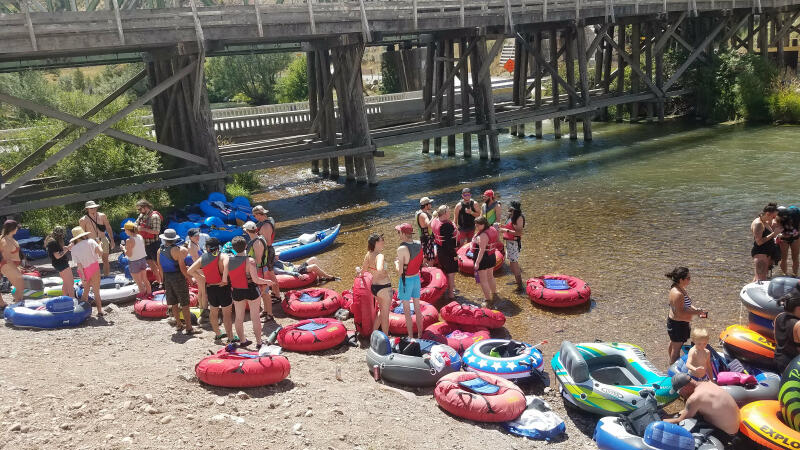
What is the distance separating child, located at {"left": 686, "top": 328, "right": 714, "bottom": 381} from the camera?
6680 mm

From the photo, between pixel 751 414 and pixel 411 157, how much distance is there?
19611mm

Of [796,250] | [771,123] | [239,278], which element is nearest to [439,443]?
[239,278]

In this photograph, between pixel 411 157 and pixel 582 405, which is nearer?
pixel 582 405

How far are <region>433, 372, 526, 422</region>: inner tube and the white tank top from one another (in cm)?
536

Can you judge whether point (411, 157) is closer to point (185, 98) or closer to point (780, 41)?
point (185, 98)

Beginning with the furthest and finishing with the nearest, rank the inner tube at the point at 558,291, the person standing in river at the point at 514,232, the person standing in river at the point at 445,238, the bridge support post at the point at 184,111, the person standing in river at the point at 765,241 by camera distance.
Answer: the bridge support post at the point at 184,111
the person standing in river at the point at 514,232
the person standing in river at the point at 445,238
the inner tube at the point at 558,291
the person standing in river at the point at 765,241

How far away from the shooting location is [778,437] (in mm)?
6074

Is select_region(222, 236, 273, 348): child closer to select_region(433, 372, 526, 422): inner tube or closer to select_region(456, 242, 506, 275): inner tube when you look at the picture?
select_region(433, 372, 526, 422): inner tube

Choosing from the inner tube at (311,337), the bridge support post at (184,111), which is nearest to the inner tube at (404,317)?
the inner tube at (311,337)

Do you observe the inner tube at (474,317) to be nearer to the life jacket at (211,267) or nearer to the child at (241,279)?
the child at (241,279)

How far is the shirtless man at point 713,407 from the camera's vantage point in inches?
241

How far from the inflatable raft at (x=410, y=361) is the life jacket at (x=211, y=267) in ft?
6.85

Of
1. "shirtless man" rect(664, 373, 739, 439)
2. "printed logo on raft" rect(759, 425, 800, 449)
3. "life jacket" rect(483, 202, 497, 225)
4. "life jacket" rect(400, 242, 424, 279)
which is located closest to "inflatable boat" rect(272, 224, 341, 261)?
"life jacket" rect(483, 202, 497, 225)

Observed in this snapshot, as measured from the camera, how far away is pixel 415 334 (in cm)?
904
